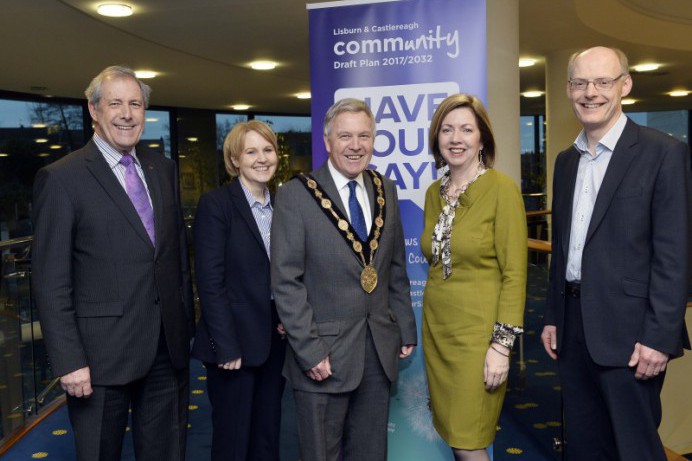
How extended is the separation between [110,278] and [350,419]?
107 cm

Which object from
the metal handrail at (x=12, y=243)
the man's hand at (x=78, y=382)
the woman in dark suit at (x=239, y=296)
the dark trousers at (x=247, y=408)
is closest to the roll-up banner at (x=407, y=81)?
the woman in dark suit at (x=239, y=296)

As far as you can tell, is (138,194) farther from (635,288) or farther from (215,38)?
(215,38)

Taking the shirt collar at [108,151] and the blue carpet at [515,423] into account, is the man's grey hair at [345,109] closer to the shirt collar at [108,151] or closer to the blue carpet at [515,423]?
the shirt collar at [108,151]

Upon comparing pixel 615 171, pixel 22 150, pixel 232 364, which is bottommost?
pixel 232 364

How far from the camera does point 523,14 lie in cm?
Result: 587

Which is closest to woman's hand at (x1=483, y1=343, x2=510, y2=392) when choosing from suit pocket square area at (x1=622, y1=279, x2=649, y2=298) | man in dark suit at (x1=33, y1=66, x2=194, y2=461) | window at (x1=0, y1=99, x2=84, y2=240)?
suit pocket square area at (x1=622, y1=279, x2=649, y2=298)

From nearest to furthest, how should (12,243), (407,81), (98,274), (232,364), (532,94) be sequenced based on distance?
(98,274) < (232,364) < (407,81) < (12,243) < (532,94)

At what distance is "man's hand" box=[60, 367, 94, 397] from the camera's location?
2.30 meters

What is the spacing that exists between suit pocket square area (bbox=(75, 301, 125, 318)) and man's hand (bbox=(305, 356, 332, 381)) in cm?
73

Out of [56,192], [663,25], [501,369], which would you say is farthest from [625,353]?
[663,25]

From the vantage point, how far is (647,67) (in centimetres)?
934

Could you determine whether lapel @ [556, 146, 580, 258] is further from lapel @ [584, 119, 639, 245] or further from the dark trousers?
the dark trousers

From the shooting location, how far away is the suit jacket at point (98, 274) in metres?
2.28

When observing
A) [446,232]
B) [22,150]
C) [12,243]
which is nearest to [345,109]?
[446,232]
